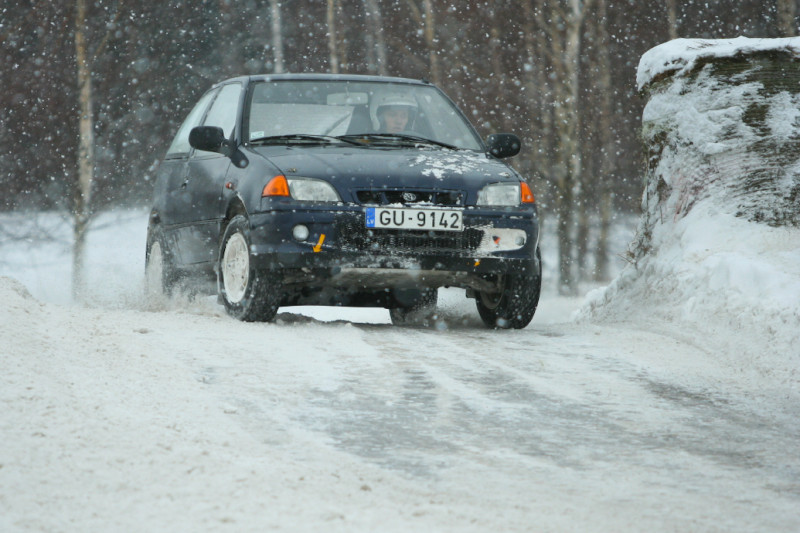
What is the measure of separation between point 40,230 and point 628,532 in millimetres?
21609

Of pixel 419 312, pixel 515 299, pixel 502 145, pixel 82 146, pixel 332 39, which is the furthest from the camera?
pixel 332 39

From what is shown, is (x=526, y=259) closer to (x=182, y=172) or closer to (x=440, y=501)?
(x=182, y=172)

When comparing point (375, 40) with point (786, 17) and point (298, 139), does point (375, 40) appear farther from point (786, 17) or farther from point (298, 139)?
point (298, 139)

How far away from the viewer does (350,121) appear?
25.7 ft

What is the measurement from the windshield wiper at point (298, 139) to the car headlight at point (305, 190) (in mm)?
723

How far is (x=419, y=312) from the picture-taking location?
9023 mm

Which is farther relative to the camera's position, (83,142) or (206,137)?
(83,142)

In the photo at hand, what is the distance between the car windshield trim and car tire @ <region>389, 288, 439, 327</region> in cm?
169

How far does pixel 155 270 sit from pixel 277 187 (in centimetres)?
273

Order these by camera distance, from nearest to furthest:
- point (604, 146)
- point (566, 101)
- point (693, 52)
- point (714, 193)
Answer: point (714, 193) < point (693, 52) < point (566, 101) < point (604, 146)

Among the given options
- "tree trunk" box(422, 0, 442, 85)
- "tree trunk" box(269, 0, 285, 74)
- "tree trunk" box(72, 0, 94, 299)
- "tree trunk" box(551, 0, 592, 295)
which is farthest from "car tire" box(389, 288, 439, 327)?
"tree trunk" box(269, 0, 285, 74)

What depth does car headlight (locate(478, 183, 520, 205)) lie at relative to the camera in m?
7.11

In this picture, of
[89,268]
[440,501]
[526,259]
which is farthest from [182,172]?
[89,268]

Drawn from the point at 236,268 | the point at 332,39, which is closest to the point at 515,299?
the point at 236,268
